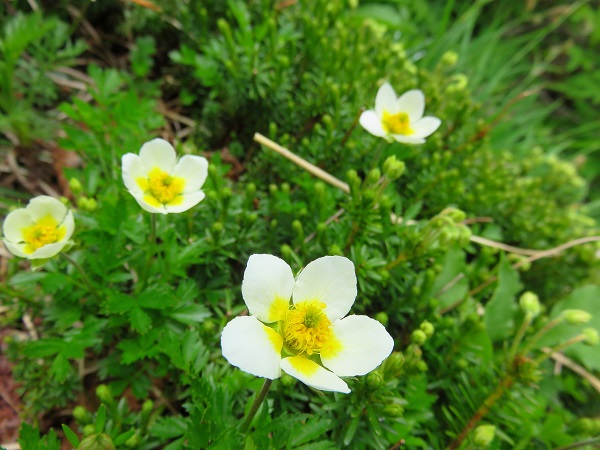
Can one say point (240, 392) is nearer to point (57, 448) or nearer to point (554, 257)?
point (57, 448)

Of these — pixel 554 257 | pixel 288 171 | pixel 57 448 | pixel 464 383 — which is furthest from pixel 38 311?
pixel 554 257

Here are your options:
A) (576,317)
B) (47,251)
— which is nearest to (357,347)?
(47,251)

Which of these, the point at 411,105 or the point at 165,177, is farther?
the point at 411,105

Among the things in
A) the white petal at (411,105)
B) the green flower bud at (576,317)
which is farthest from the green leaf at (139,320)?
the green flower bud at (576,317)

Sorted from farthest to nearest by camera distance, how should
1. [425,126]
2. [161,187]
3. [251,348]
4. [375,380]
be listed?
[425,126], [161,187], [375,380], [251,348]

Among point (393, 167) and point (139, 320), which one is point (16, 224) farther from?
point (393, 167)
